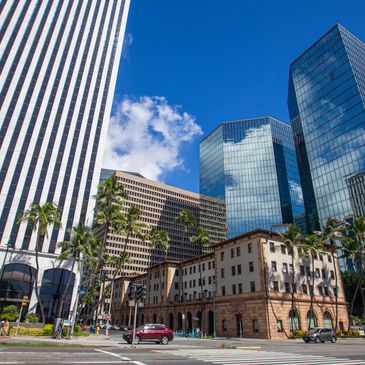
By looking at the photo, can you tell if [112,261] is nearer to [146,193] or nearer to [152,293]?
[152,293]

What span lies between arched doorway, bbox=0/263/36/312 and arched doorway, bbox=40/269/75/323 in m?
2.08

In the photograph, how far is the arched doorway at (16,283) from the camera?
4416 cm

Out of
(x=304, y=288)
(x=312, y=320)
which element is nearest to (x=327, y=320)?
(x=312, y=320)

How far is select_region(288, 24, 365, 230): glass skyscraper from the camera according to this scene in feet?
281

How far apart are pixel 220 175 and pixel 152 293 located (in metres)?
57.5

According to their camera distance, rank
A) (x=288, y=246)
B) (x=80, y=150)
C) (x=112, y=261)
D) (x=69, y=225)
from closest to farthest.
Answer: (x=288, y=246) → (x=69, y=225) → (x=80, y=150) → (x=112, y=261)

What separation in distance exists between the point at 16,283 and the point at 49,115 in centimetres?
3166

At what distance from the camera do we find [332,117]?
94.1 meters

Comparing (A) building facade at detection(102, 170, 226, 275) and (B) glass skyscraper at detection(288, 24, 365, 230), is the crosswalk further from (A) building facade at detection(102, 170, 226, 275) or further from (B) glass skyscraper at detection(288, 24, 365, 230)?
(A) building facade at detection(102, 170, 226, 275)

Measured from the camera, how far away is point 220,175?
120m

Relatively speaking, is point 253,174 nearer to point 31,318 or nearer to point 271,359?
point 31,318

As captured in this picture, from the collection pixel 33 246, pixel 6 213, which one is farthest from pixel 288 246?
pixel 6 213

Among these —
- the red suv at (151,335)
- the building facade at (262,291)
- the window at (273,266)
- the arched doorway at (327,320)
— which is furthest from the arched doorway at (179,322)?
the red suv at (151,335)

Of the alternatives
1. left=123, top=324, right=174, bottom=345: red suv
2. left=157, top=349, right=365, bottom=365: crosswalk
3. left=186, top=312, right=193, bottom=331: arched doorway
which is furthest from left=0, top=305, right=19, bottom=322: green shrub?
left=186, top=312, right=193, bottom=331: arched doorway
